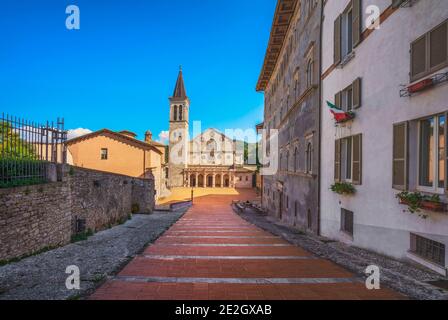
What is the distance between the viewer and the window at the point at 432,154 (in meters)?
5.16

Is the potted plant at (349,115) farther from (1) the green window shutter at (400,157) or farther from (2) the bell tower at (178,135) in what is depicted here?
(2) the bell tower at (178,135)

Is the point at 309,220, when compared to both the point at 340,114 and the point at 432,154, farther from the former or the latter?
the point at 432,154

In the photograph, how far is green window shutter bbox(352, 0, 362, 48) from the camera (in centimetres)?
805

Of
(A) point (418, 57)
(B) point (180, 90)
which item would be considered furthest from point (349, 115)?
(B) point (180, 90)

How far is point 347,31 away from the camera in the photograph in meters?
9.11

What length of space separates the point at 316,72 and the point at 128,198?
45.2 ft

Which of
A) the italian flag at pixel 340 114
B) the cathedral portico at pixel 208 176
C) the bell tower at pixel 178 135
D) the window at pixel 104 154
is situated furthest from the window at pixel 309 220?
the bell tower at pixel 178 135

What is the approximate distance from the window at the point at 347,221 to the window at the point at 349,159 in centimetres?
120

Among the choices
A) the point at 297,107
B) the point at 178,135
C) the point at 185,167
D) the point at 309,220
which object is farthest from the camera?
the point at 185,167

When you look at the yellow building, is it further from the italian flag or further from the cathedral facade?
the italian flag

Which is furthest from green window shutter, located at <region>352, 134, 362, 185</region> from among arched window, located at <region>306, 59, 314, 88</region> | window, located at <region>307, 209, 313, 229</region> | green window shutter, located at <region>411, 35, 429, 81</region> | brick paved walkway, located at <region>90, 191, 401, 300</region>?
arched window, located at <region>306, 59, 314, 88</region>

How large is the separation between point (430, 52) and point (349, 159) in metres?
4.29

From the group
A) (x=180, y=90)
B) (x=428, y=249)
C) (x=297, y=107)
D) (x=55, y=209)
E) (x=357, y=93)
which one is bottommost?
(x=428, y=249)

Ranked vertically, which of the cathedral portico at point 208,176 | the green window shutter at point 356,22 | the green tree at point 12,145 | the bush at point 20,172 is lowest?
the cathedral portico at point 208,176
